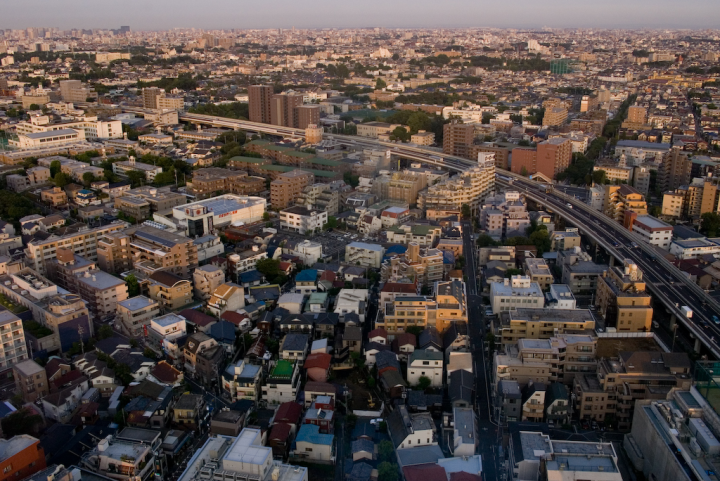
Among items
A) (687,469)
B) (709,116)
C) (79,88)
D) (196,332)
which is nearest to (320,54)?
(79,88)

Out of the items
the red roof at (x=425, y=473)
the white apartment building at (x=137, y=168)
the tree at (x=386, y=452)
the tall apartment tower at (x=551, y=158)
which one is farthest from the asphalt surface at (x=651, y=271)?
the white apartment building at (x=137, y=168)

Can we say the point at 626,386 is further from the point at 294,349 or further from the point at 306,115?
the point at 306,115

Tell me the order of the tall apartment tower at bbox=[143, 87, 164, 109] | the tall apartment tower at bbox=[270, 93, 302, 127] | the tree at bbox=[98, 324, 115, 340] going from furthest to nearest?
1. the tall apartment tower at bbox=[143, 87, 164, 109]
2. the tall apartment tower at bbox=[270, 93, 302, 127]
3. the tree at bbox=[98, 324, 115, 340]

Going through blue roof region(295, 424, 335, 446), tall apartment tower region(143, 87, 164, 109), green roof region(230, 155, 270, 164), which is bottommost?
blue roof region(295, 424, 335, 446)

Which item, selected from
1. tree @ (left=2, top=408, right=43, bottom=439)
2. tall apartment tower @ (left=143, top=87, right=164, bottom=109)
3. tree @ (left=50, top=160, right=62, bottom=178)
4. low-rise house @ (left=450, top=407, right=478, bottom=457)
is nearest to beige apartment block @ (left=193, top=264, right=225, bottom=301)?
tree @ (left=2, top=408, right=43, bottom=439)

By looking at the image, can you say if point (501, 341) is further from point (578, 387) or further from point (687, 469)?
point (687, 469)

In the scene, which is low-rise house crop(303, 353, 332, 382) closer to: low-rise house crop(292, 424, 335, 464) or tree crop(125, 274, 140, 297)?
low-rise house crop(292, 424, 335, 464)
